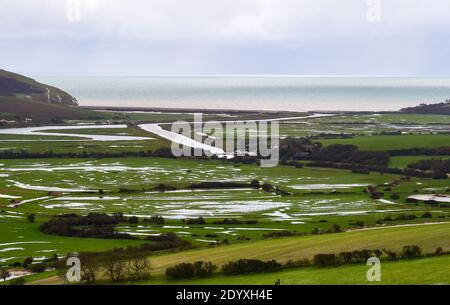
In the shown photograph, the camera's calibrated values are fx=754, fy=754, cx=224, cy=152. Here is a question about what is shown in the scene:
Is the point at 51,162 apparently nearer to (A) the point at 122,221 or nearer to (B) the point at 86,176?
(B) the point at 86,176

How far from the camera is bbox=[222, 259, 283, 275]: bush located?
34469mm

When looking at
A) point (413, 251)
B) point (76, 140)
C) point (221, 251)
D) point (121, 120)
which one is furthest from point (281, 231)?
point (121, 120)

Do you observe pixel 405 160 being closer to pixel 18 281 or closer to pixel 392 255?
pixel 392 255

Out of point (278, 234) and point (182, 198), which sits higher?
point (278, 234)

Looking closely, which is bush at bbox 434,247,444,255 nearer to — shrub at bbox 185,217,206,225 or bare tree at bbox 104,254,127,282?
bare tree at bbox 104,254,127,282

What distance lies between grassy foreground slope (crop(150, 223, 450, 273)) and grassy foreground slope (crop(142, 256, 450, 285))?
12.7ft

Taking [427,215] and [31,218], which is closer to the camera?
[427,215]

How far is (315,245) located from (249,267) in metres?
9.09

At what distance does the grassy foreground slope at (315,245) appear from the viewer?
129 ft

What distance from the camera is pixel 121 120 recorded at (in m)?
191

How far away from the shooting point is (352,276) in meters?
31.0

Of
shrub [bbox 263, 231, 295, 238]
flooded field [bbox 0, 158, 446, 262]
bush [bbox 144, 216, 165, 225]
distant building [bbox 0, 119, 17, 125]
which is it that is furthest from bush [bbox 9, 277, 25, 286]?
distant building [bbox 0, 119, 17, 125]

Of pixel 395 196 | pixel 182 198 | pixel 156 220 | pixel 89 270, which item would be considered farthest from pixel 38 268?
pixel 395 196

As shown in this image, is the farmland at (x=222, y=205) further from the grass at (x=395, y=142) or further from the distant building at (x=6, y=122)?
the distant building at (x=6, y=122)
